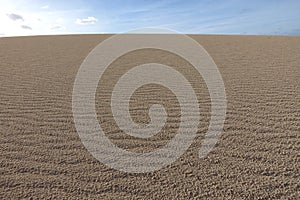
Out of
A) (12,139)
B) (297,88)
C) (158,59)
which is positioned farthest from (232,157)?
(158,59)

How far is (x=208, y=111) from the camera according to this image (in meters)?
4.87

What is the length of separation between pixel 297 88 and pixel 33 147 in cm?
537

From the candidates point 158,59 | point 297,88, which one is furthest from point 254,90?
point 158,59

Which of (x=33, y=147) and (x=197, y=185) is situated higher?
(x=33, y=147)

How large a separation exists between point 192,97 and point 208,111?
954 millimetres

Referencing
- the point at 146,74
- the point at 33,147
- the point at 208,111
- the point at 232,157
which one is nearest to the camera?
the point at 232,157

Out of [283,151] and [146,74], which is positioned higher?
[146,74]

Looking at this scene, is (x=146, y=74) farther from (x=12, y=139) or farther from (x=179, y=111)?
(x=12, y=139)

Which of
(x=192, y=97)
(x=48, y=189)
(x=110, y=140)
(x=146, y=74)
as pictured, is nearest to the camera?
(x=48, y=189)

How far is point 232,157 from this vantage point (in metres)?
3.25

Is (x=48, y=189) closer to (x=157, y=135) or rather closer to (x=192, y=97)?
(x=157, y=135)

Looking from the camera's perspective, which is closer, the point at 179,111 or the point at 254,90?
the point at 179,111

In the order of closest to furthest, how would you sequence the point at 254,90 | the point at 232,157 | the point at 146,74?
the point at 232,157
the point at 254,90
the point at 146,74

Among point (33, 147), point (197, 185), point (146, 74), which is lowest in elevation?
point (197, 185)
